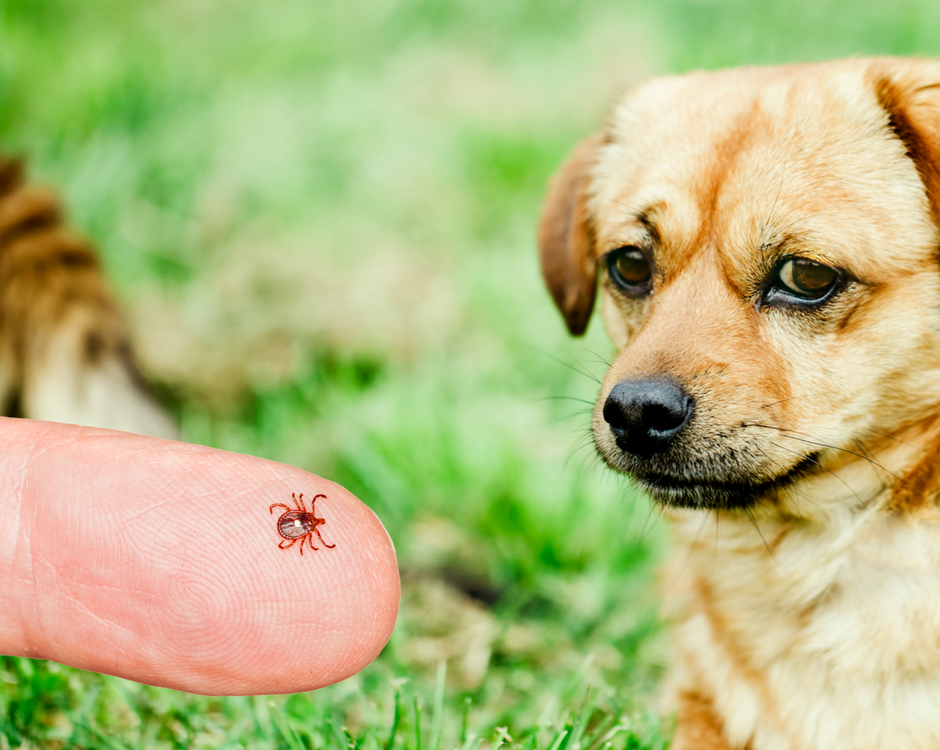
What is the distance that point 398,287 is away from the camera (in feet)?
15.3

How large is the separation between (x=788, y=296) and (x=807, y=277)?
61 mm

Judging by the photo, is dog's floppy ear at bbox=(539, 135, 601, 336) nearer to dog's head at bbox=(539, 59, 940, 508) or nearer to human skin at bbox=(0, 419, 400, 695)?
dog's head at bbox=(539, 59, 940, 508)

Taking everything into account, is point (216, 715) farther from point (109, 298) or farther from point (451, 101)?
point (451, 101)

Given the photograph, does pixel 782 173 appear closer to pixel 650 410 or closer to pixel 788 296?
pixel 788 296

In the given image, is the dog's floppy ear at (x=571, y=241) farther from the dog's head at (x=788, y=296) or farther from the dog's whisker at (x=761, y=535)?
the dog's whisker at (x=761, y=535)

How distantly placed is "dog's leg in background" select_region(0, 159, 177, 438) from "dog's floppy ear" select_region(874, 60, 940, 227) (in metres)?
2.49

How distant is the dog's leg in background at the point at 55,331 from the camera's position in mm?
3055

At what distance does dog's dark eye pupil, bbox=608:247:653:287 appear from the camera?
100 inches

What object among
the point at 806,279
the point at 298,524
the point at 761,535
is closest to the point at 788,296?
the point at 806,279

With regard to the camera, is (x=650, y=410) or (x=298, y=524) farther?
(x=650, y=410)

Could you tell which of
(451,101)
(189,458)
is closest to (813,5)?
(451,101)

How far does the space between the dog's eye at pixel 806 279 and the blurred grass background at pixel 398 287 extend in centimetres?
82

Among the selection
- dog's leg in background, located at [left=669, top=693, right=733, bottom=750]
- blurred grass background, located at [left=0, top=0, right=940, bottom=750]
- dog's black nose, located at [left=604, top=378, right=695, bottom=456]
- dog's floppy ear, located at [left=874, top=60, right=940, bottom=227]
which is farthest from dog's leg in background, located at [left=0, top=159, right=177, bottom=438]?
dog's floppy ear, located at [left=874, top=60, right=940, bottom=227]

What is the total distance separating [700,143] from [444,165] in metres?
3.34
